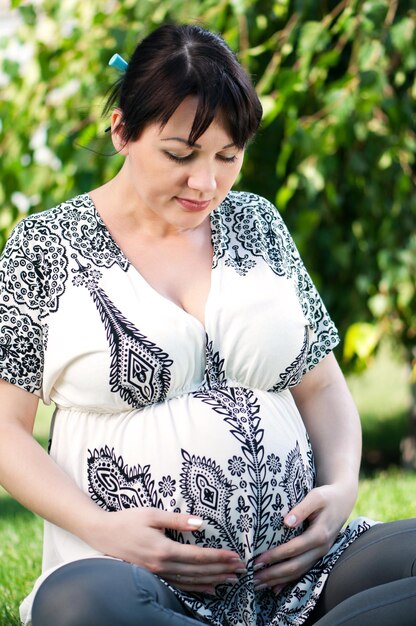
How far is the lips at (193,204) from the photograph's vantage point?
1.80 m

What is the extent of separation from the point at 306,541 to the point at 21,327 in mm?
610

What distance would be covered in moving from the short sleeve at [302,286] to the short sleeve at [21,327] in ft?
1.51

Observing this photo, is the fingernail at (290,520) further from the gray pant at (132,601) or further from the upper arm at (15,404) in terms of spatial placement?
the upper arm at (15,404)

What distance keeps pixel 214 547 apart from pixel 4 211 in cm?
310

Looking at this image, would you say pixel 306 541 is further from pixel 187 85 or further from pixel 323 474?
pixel 187 85

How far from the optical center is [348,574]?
5.71 ft

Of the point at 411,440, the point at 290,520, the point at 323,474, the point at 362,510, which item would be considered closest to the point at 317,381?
the point at 323,474

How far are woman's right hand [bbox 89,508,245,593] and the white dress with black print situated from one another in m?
0.04

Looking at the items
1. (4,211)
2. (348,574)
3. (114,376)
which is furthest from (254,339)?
(4,211)

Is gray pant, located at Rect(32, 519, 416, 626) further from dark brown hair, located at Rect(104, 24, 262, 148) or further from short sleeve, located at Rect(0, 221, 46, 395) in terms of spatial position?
dark brown hair, located at Rect(104, 24, 262, 148)

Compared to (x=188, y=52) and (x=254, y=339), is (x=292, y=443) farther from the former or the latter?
(x=188, y=52)

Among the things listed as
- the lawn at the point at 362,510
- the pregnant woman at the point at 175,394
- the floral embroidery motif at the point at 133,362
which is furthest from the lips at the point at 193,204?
the lawn at the point at 362,510

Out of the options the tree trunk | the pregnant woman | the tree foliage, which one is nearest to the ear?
the pregnant woman

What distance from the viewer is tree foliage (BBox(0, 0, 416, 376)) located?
3.87 meters
